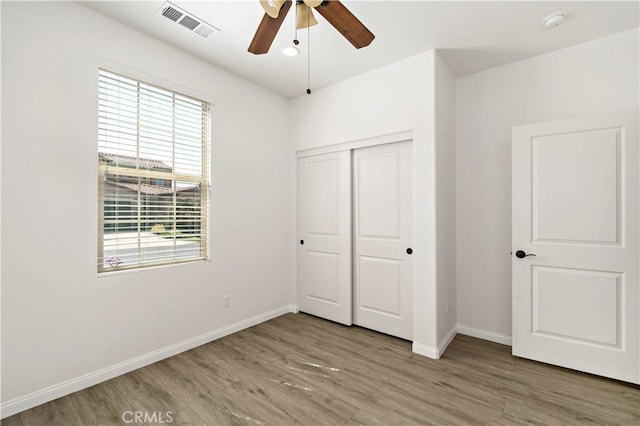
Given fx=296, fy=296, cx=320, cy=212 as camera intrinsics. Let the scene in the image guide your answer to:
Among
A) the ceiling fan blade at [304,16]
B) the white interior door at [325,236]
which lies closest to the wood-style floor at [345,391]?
the white interior door at [325,236]

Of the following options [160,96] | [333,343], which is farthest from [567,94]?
[160,96]

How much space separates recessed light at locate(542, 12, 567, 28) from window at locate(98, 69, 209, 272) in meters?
3.05

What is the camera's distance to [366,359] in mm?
2660

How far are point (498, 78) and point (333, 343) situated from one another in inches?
126

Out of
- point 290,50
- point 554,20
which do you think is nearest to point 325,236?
point 290,50

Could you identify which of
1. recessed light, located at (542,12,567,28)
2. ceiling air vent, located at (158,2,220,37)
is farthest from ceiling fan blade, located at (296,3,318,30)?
recessed light, located at (542,12,567,28)

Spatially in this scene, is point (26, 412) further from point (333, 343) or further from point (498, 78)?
point (498, 78)

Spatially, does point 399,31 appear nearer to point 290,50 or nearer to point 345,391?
point 290,50

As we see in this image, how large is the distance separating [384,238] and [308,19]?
2153 millimetres

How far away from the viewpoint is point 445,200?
2.98m

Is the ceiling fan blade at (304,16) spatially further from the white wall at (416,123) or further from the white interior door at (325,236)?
the white interior door at (325,236)

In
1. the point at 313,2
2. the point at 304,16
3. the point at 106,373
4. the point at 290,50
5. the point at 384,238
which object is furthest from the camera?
the point at 384,238

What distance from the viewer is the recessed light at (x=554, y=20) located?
2.23 metres

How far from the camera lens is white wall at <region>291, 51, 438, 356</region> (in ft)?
9.04
